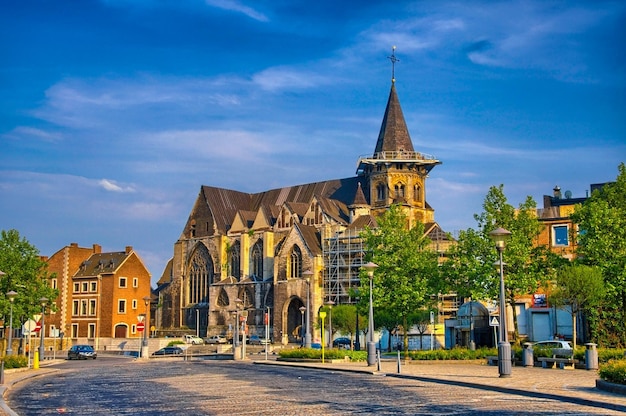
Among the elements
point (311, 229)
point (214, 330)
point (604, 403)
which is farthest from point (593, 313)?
point (214, 330)

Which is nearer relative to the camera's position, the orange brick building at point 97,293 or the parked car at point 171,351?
the parked car at point 171,351

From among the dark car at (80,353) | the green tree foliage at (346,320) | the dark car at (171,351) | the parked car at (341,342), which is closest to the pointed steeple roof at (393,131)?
the parked car at (341,342)

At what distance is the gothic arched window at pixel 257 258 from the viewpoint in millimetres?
96062

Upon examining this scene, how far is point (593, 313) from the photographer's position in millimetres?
46750

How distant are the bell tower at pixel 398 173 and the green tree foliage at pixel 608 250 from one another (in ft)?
142

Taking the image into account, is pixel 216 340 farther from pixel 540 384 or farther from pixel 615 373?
pixel 615 373

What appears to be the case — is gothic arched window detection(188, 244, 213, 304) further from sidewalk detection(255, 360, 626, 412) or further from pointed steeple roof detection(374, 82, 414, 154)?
sidewalk detection(255, 360, 626, 412)

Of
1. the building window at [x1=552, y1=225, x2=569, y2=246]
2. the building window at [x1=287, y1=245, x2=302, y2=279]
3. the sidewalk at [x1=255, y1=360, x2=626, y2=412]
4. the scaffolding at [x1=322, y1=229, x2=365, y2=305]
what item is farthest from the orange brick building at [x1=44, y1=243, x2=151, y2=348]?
the sidewalk at [x1=255, y1=360, x2=626, y2=412]

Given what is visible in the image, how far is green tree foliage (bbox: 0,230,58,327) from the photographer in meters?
59.6

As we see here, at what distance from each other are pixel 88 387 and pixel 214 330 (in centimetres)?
6806

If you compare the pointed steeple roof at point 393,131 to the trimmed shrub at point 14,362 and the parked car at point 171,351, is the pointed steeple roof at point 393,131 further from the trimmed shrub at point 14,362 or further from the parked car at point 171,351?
the trimmed shrub at point 14,362

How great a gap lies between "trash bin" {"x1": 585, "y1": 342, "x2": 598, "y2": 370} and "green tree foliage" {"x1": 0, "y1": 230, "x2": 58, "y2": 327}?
40.1 meters

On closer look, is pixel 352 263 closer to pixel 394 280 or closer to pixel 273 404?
pixel 394 280

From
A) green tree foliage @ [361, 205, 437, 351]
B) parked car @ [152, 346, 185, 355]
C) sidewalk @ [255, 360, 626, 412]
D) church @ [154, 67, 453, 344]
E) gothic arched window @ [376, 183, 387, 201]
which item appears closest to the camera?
sidewalk @ [255, 360, 626, 412]
